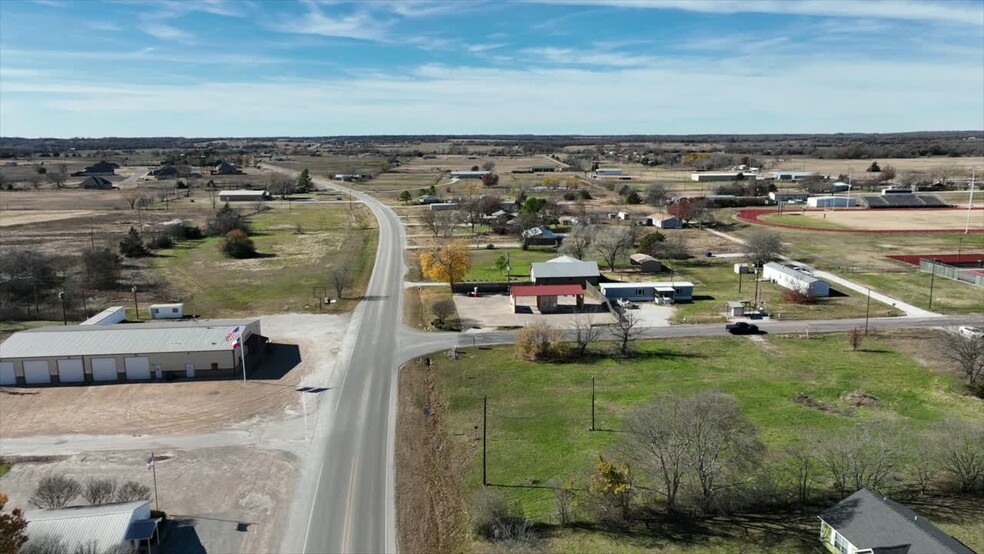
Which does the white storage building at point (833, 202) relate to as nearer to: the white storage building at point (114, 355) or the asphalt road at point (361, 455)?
the asphalt road at point (361, 455)

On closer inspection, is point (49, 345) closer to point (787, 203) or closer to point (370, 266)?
point (370, 266)

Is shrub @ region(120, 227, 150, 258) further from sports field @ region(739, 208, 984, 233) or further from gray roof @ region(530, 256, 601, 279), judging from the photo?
sports field @ region(739, 208, 984, 233)

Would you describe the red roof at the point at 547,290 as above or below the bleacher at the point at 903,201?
below

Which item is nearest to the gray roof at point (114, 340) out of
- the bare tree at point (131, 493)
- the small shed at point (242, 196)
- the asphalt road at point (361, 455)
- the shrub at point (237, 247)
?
the asphalt road at point (361, 455)

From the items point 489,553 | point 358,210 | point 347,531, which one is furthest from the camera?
point 358,210

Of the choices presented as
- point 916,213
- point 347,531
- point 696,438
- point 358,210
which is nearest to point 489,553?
point 347,531

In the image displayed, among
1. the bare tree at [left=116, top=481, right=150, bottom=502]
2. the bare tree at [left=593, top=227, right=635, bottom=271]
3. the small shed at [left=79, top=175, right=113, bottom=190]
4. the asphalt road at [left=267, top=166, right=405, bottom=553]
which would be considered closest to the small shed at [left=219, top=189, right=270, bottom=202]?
the small shed at [left=79, top=175, right=113, bottom=190]
